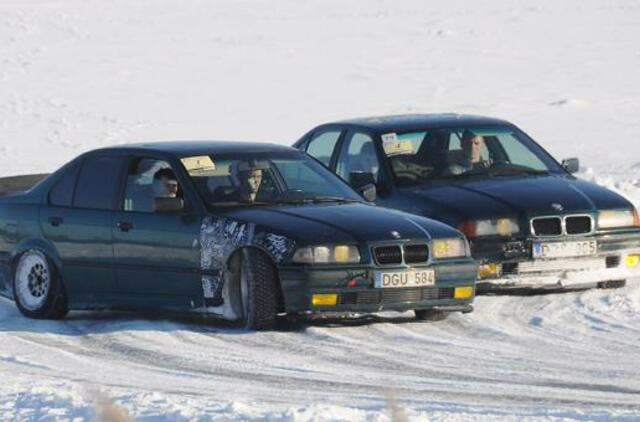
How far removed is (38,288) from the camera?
38.2 ft

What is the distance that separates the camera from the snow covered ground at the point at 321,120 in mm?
8078

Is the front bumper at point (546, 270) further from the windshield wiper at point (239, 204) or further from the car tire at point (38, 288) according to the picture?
the car tire at point (38, 288)

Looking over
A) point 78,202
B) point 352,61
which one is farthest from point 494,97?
point 78,202

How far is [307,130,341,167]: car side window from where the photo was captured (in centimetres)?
1416

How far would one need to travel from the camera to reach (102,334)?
35.3 ft

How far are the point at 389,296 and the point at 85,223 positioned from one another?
92.9 inches

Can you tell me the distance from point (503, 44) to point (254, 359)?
107 ft

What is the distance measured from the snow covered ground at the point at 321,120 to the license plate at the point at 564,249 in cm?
30

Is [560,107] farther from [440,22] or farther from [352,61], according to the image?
[440,22]

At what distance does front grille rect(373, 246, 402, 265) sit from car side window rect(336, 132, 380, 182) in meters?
3.01

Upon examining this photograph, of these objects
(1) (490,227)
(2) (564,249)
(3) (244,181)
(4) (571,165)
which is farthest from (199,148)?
(4) (571,165)

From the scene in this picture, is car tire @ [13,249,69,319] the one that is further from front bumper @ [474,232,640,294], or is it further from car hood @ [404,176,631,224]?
front bumper @ [474,232,640,294]

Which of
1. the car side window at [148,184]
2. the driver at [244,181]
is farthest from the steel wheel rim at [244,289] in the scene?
the car side window at [148,184]

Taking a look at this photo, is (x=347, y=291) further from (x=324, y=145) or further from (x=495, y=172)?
(x=324, y=145)
